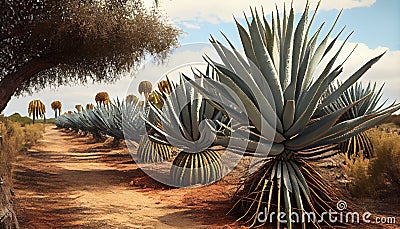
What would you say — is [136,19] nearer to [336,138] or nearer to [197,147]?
[197,147]

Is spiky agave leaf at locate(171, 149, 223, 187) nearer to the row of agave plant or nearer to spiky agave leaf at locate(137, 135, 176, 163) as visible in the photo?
the row of agave plant

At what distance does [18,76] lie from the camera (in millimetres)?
11102

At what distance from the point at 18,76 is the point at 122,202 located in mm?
7157

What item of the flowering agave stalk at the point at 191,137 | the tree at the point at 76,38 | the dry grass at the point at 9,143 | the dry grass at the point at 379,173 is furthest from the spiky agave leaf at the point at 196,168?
the tree at the point at 76,38

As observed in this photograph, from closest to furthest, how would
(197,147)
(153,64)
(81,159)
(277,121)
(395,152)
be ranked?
(277,121)
(395,152)
(197,147)
(81,159)
(153,64)

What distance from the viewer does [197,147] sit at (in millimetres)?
6574

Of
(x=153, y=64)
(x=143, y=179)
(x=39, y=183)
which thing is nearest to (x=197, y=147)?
(x=143, y=179)

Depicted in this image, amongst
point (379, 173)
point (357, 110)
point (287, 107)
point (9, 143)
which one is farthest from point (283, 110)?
point (9, 143)

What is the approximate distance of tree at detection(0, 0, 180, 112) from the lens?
971 centimetres

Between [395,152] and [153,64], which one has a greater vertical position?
[153,64]

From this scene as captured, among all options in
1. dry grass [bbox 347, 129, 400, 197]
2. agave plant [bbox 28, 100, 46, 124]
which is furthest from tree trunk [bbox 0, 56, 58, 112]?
agave plant [bbox 28, 100, 46, 124]

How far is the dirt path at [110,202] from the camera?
15.4ft

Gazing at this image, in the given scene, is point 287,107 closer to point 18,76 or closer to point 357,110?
point 357,110

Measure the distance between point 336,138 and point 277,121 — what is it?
714 mm
